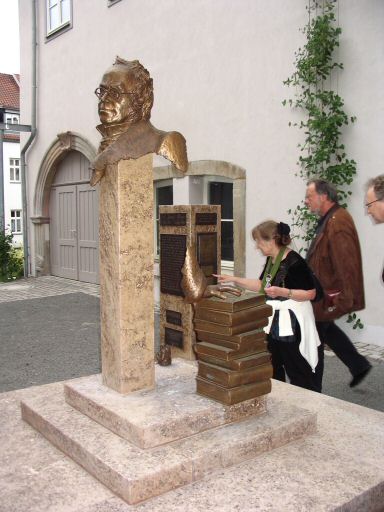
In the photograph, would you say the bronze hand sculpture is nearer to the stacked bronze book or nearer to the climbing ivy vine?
the stacked bronze book

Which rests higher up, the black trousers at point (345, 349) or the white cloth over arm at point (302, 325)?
the white cloth over arm at point (302, 325)

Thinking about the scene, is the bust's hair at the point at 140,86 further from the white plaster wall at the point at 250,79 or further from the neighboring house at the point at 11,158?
the neighboring house at the point at 11,158

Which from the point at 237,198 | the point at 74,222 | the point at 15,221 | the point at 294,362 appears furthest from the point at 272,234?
the point at 15,221

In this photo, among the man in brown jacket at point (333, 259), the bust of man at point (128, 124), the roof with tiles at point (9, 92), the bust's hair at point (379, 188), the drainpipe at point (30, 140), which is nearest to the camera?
the bust of man at point (128, 124)

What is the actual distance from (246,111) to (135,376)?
499cm


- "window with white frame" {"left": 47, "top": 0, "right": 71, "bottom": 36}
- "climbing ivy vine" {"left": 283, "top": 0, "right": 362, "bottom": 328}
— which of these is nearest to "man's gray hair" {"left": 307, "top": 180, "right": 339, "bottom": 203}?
"climbing ivy vine" {"left": 283, "top": 0, "right": 362, "bottom": 328}

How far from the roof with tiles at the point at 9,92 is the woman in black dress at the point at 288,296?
2633 cm

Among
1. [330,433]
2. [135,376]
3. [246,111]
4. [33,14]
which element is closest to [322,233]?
[330,433]

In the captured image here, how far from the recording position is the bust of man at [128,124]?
8.79 ft

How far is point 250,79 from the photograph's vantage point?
698cm

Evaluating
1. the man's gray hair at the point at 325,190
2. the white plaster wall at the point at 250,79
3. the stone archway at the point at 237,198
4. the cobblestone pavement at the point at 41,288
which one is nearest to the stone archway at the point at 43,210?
the cobblestone pavement at the point at 41,288

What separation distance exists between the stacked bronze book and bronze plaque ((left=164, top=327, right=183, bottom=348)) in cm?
267

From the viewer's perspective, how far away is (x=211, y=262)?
5527mm

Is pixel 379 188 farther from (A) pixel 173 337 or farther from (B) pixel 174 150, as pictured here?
(A) pixel 173 337
